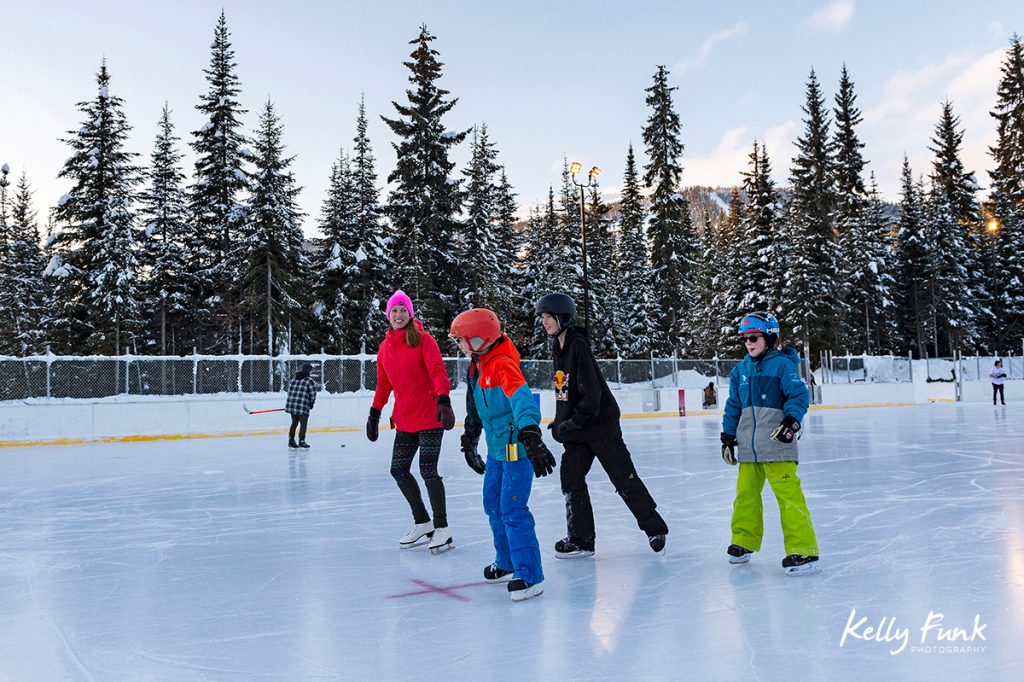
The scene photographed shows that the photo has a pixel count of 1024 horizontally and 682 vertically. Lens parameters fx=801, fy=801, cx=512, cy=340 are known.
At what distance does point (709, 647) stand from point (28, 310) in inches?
1896

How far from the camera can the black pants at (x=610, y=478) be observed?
494cm

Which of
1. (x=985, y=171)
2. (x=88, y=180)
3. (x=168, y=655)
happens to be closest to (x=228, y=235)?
(x=88, y=180)

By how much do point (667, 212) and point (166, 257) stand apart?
2595cm

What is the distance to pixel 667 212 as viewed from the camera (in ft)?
147

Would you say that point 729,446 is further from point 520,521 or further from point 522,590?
point 522,590

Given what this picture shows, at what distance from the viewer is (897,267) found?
167ft

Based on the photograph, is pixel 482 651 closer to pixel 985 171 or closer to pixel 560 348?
pixel 560 348

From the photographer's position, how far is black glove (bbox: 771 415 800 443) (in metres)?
4.37

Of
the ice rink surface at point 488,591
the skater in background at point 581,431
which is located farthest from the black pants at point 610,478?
the ice rink surface at point 488,591

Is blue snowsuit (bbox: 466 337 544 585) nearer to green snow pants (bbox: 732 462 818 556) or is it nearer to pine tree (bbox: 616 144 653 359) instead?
green snow pants (bbox: 732 462 818 556)

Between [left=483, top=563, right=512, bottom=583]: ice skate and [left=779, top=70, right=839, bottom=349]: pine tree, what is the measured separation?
123 ft

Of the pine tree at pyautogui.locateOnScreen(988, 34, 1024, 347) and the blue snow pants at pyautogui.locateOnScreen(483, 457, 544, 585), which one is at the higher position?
the pine tree at pyautogui.locateOnScreen(988, 34, 1024, 347)

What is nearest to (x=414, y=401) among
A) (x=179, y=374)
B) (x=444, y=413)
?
Result: (x=444, y=413)

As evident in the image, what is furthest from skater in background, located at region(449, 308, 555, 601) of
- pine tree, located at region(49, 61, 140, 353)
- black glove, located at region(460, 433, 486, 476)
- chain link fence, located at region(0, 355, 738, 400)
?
pine tree, located at region(49, 61, 140, 353)
